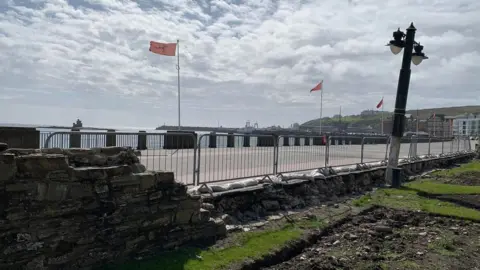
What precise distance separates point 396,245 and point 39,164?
267 inches

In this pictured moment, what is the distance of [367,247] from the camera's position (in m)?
7.91

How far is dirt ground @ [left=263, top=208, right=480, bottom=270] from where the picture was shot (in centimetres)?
712

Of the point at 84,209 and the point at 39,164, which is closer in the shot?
the point at 39,164

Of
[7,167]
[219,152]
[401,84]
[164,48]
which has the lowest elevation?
[219,152]

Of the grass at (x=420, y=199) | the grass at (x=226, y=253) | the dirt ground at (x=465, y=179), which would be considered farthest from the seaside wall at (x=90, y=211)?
the dirt ground at (x=465, y=179)

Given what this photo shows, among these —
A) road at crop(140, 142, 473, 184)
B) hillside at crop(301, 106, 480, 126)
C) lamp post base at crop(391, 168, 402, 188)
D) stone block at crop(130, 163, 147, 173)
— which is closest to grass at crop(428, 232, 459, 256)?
road at crop(140, 142, 473, 184)

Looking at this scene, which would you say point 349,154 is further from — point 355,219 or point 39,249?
point 39,249

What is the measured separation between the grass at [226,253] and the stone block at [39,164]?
1.63 meters

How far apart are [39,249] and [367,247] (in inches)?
229

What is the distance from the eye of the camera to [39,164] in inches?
199

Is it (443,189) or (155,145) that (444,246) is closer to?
(155,145)

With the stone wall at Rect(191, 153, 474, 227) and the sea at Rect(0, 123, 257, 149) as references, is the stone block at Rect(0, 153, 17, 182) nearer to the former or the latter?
the sea at Rect(0, 123, 257, 149)

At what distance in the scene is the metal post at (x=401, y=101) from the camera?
15.1 metres

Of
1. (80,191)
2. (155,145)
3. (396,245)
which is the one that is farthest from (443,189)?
(80,191)
